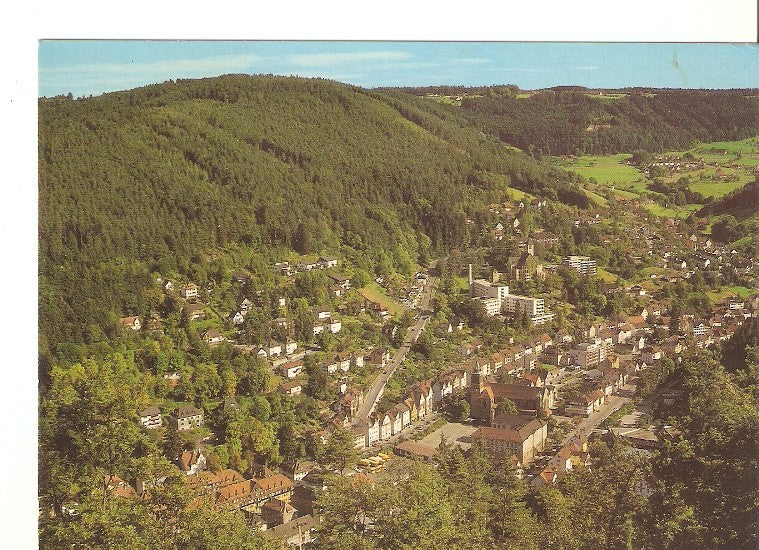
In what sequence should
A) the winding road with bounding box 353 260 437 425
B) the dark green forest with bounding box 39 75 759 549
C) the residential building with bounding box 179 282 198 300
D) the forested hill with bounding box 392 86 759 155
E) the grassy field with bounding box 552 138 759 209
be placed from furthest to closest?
the grassy field with bounding box 552 138 759 209 → the forested hill with bounding box 392 86 759 155 → the winding road with bounding box 353 260 437 425 → the residential building with bounding box 179 282 198 300 → the dark green forest with bounding box 39 75 759 549

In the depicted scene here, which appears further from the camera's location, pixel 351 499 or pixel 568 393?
pixel 568 393

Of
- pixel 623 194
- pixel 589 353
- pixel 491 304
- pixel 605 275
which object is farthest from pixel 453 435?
pixel 623 194

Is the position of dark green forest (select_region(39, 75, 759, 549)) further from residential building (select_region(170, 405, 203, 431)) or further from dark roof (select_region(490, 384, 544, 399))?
dark roof (select_region(490, 384, 544, 399))

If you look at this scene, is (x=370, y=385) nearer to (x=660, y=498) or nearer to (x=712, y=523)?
(x=660, y=498)

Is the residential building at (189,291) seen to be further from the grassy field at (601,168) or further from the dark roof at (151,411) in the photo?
the grassy field at (601,168)

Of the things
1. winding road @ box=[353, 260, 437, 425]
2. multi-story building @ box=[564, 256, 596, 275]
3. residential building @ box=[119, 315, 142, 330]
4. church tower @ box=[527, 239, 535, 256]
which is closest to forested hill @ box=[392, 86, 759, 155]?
church tower @ box=[527, 239, 535, 256]

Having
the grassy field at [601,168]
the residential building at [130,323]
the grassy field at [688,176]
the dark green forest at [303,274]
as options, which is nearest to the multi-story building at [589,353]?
the dark green forest at [303,274]

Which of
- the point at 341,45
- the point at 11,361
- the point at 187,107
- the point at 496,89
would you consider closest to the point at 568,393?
the point at 496,89

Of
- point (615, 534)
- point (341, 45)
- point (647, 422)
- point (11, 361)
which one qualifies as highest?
point (341, 45)
